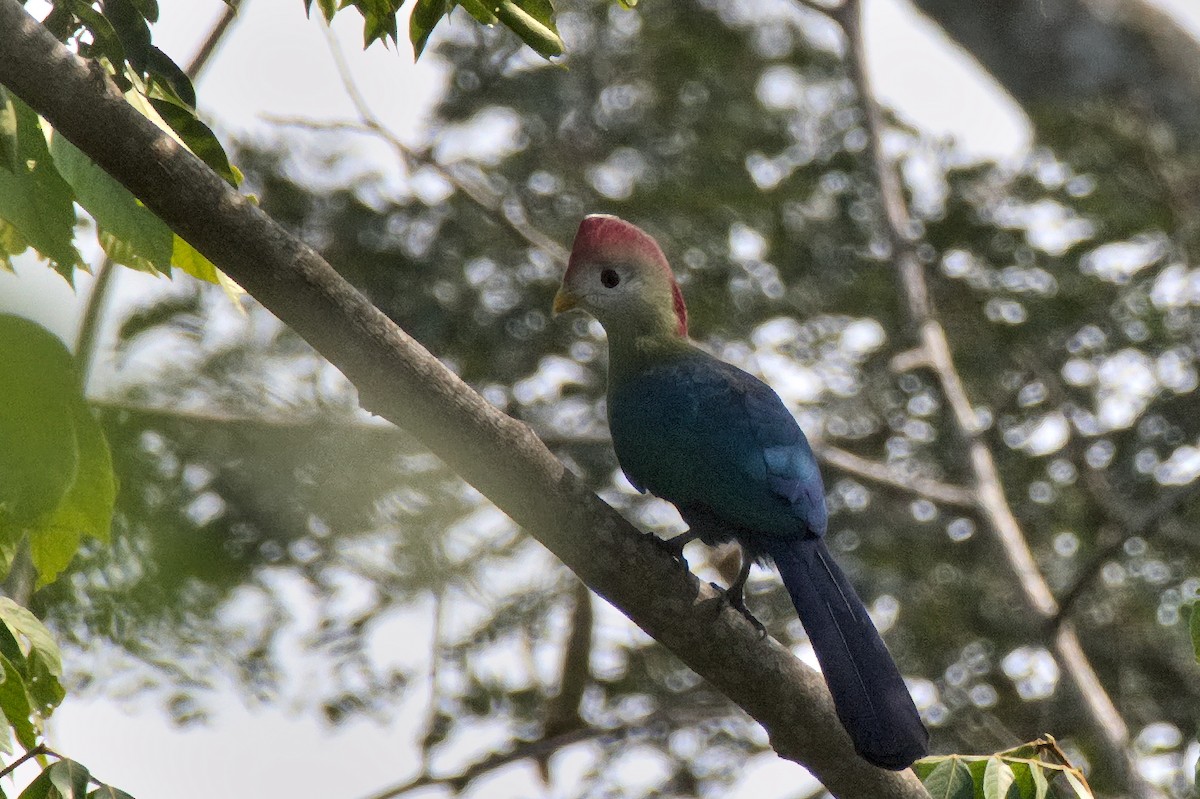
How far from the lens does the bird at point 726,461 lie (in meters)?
2.47

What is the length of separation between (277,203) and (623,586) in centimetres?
309

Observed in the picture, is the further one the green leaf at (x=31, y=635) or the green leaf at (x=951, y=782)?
the green leaf at (x=951, y=782)

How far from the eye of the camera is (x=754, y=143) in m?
5.16

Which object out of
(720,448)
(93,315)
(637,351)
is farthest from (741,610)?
(93,315)

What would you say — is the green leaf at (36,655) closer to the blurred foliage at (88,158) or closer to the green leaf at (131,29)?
the blurred foliage at (88,158)

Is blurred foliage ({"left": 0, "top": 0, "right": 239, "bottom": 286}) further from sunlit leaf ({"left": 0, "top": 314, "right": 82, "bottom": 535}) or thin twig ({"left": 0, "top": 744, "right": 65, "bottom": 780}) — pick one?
sunlit leaf ({"left": 0, "top": 314, "right": 82, "bottom": 535})

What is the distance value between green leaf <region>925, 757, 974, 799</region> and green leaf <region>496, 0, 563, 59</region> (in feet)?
4.27

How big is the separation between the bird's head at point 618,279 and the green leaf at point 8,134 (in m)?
1.77

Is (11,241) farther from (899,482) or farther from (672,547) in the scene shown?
(899,482)

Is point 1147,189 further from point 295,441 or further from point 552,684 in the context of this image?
point 295,441

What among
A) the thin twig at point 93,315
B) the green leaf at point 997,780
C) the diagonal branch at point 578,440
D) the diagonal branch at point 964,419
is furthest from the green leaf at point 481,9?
the diagonal branch at point 964,419

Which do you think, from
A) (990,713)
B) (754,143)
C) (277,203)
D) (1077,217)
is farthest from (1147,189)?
(277,203)

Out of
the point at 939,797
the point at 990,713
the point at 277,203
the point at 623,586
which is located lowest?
the point at 939,797

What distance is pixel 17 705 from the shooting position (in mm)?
1809
